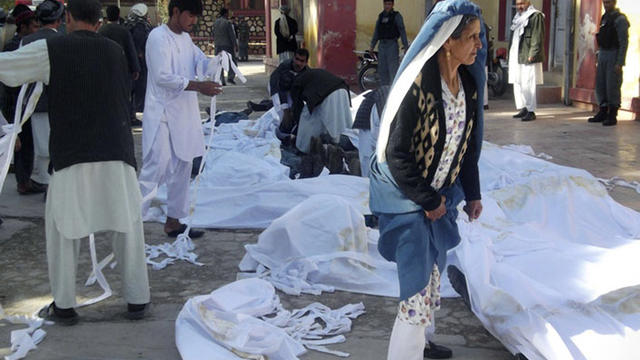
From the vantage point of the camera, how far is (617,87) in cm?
999

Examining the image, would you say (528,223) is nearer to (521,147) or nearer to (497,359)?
(497,359)

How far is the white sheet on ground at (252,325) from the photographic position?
3.44 meters

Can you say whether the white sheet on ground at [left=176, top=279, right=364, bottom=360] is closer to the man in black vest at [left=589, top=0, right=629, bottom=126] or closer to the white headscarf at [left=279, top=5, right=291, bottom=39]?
the man in black vest at [left=589, top=0, right=629, bottom=126]

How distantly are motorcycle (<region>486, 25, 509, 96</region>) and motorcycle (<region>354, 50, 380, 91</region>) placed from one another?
6.43 feet

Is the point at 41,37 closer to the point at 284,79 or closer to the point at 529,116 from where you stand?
the point at 284,79

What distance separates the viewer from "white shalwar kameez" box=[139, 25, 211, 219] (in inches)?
193

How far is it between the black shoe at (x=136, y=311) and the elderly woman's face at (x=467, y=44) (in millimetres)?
2170

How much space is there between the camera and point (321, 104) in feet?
24.7

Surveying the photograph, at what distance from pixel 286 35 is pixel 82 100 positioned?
11.9 metres

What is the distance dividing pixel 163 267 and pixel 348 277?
1.24 m

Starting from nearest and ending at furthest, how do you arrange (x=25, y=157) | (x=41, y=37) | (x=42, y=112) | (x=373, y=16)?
(x=41, y=37) < (x=42, y=112) < (x=25, y=157) < (x=373, y=16)

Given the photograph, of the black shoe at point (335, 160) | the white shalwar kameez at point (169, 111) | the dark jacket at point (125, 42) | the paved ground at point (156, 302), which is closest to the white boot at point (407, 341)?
the paved ground at point (156, 302)

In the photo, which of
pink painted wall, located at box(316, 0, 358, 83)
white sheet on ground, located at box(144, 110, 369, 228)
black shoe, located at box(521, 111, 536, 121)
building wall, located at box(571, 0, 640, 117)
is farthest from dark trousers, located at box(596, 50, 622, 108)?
pink painted wall, located at box(316, 0, 358, 83)

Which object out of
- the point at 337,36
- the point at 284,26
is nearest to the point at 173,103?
the point at 337,36
